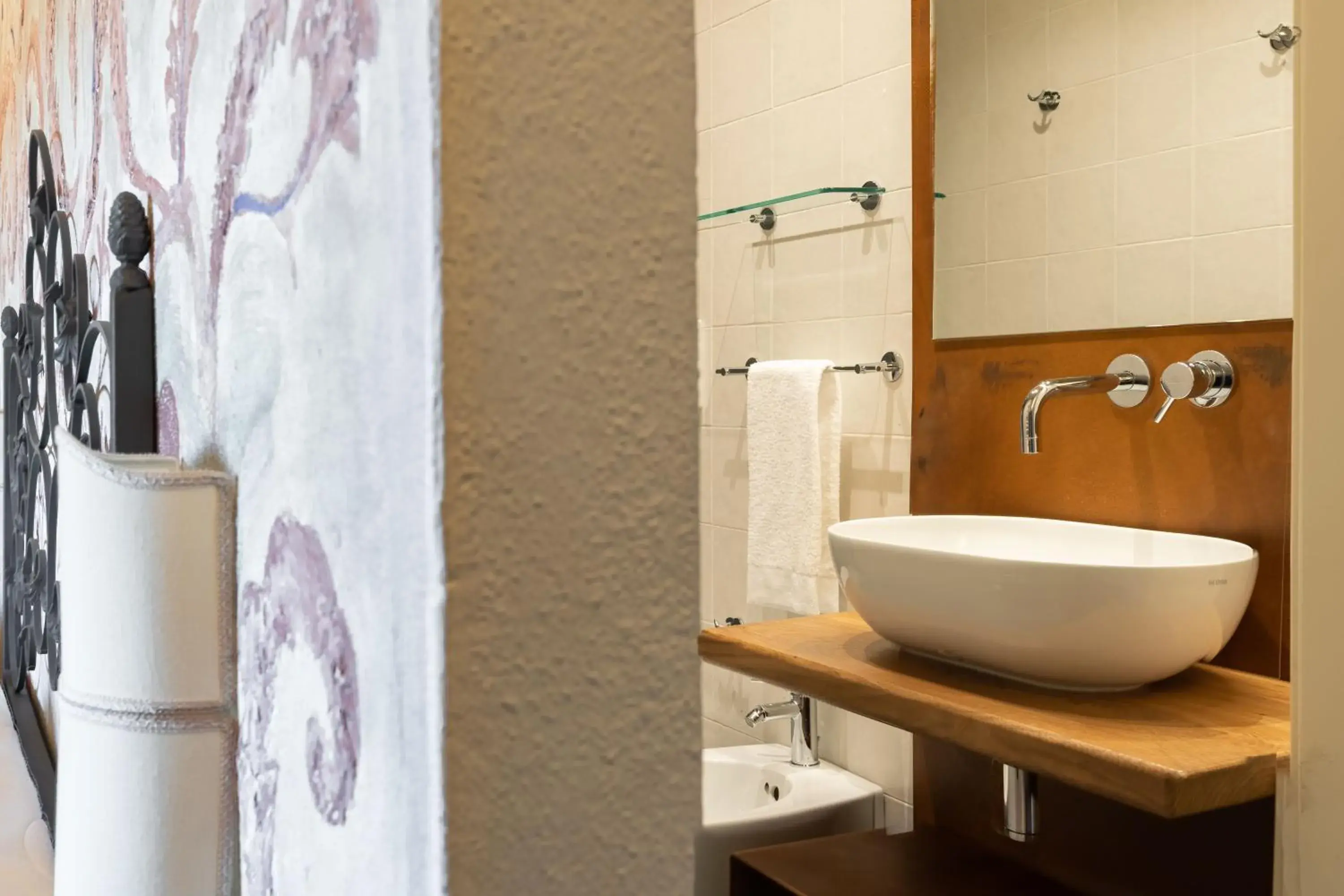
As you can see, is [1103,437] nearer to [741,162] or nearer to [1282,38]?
[1282,38]

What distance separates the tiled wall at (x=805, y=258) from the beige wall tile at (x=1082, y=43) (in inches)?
13.1

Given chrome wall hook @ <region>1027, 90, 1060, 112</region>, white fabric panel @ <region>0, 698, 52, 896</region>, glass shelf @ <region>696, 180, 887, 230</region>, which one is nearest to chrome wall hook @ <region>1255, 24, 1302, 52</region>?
chrome wall hook @ <region>1027, 90, 1060, 112</region>

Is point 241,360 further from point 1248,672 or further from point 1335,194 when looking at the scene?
point 1248,672

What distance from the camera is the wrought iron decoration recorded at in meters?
0.66

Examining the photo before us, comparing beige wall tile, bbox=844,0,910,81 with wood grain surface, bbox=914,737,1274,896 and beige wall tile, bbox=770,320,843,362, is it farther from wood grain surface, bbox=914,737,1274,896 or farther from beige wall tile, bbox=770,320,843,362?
wood grain surface, bbox=914,737,1274,896

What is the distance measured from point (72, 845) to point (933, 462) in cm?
151

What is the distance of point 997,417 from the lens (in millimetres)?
1724

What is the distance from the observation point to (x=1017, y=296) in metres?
1.69

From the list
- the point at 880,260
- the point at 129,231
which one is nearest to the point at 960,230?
the point at 880,260

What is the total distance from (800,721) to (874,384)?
0.64m

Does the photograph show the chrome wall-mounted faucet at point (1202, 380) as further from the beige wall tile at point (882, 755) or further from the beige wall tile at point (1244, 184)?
the beige wall tile at point (882, 755)

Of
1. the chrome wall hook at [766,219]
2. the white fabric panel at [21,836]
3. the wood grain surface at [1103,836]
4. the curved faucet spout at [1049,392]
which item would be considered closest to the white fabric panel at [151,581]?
the white fabric panel at [21,836]

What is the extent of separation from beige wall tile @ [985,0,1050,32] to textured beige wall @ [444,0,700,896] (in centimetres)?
151

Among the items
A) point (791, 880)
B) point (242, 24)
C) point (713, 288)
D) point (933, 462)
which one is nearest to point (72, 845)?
point (242, 24)
